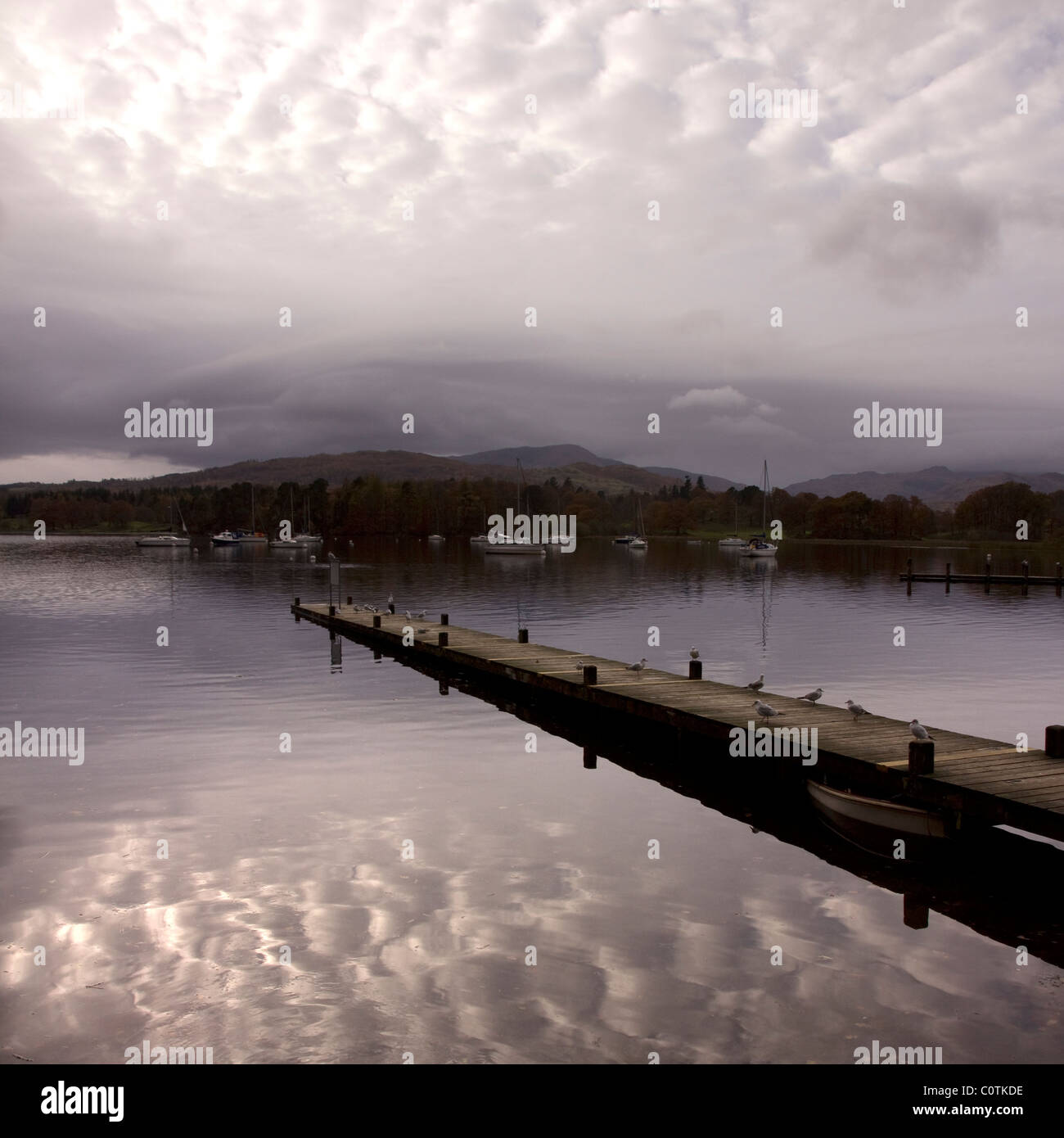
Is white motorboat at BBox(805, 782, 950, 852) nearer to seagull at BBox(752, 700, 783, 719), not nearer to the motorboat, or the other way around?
the motorboat

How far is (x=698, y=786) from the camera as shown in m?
20.7

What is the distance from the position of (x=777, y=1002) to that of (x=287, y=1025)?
5.37 meters

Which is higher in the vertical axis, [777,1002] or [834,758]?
[834,758]

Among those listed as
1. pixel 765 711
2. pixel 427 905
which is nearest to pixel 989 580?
pixel 765 711

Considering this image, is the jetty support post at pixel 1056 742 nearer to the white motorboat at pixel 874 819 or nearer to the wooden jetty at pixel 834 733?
the wooden jetty at pixel 834 733

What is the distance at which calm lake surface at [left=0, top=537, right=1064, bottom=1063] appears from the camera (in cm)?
1003

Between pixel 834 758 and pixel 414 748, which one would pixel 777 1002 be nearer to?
pixel 834 758

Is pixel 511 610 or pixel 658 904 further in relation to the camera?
pixel 511 610

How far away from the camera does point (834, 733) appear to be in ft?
63.1

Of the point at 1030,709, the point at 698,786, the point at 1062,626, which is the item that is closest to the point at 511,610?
the point at 1062,626

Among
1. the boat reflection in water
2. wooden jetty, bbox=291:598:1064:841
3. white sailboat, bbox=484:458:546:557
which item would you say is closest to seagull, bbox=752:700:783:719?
wooden jetty, bbox=291:598:1064:841

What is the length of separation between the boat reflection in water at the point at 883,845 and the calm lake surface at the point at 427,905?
0.41 m

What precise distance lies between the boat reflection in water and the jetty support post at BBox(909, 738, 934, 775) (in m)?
0.84

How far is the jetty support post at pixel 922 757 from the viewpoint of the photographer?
1531cm
